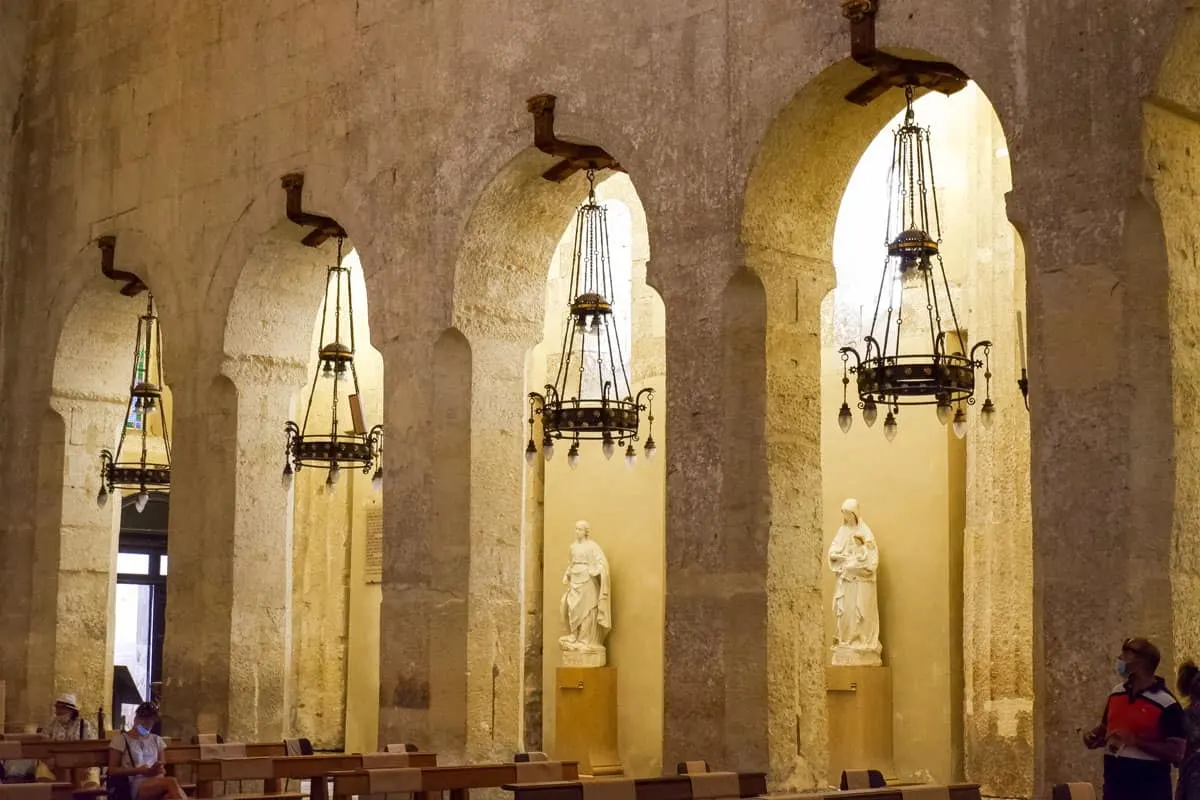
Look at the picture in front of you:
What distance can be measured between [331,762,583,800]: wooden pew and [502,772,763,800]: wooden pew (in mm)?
1049

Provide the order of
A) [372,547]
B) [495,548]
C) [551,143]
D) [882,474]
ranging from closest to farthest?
[551,143] < [495,548] < [882,474] < [372,547]

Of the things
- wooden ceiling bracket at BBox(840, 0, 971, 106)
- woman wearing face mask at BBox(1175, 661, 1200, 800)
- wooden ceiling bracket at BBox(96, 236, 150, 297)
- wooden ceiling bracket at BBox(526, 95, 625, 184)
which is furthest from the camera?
wooden ceiling bracket at BBox(96, 236, 150, 297)

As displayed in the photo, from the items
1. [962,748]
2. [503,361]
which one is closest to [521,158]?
[503,361]

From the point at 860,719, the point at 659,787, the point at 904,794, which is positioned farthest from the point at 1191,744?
the point at 860,719

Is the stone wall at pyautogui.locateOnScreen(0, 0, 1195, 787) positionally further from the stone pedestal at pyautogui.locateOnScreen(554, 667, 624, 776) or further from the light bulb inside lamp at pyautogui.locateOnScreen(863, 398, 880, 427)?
the stone pedestal at pyautogui.locateOnScreen(554, 667, 624, 776)

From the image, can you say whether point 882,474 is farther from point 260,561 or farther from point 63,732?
point 63,732

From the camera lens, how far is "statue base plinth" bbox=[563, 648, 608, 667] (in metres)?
17.1

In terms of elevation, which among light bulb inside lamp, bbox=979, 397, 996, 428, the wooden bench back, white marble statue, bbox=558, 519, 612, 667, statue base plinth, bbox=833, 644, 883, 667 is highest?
light bulb inside lamp, bbox=979, 397, 996, 428

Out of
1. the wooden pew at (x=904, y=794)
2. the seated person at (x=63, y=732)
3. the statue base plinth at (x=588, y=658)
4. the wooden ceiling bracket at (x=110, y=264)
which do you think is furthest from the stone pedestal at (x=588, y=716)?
the wooden pew at (x=904, y=794)

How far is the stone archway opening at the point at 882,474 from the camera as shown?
10.2 metres

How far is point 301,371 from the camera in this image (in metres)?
14.8

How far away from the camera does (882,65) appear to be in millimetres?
9734

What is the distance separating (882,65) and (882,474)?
6295 millimetres

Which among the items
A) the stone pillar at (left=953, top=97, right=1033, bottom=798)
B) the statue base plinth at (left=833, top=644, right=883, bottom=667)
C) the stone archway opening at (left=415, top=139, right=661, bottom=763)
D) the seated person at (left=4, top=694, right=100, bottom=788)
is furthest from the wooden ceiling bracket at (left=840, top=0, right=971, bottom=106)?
the seated person at (left=4, top=694, right=100, bottom=788)
